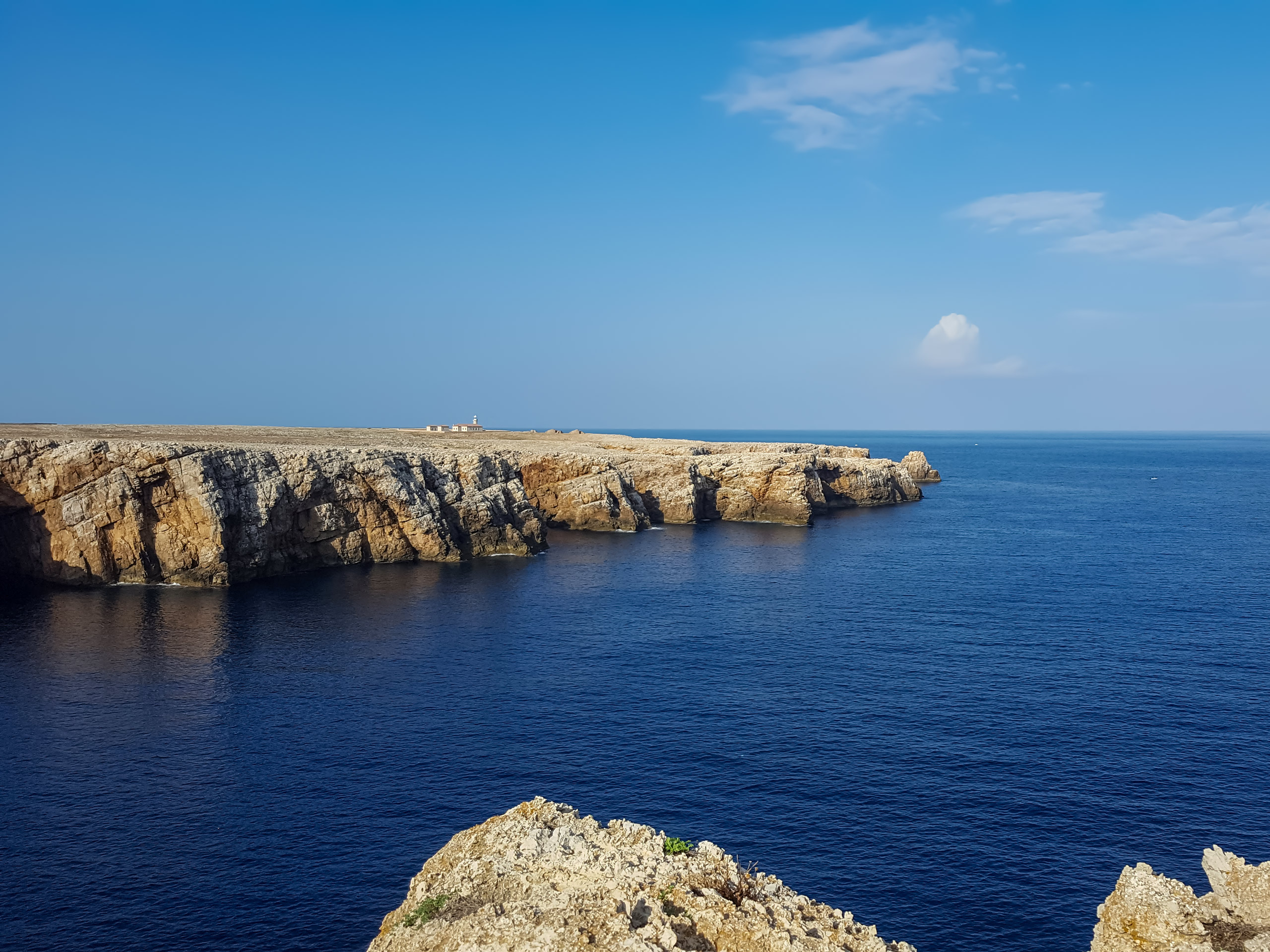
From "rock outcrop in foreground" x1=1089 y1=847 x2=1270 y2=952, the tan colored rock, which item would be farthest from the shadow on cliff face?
the tan colored rock

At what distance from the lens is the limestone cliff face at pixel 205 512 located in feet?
294

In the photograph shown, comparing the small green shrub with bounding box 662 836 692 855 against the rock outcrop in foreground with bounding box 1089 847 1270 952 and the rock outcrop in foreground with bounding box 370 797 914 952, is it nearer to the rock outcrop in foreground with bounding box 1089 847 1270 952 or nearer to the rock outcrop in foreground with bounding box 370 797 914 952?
the rock outcrop in foreground with bounding box 370 797 914 952

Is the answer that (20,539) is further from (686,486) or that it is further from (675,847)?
(686,486)

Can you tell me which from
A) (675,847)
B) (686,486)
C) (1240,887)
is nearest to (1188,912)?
(1240,887)

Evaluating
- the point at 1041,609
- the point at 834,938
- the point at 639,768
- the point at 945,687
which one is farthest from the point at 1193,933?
the point at 1041,609

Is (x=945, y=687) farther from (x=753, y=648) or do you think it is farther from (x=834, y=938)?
(x=834, y=938)

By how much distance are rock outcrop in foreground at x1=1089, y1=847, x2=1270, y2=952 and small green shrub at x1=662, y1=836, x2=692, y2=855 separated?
1006cm

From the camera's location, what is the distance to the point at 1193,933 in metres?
20.3

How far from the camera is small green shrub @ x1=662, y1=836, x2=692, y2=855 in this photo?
23219 millimetres

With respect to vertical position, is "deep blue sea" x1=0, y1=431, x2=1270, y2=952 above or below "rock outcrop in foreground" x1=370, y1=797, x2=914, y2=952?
below

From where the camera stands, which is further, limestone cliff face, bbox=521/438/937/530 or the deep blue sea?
limestone cliff face, bbox=521/438/937/530

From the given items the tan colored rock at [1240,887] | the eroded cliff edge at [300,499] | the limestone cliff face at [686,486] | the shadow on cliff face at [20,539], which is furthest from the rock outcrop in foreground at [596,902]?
the limestone cliff face at [686,486]

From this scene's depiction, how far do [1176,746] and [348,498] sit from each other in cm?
8773

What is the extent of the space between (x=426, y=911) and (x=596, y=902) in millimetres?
4257
